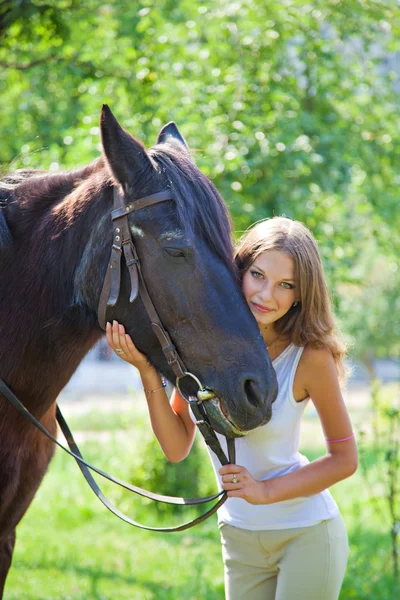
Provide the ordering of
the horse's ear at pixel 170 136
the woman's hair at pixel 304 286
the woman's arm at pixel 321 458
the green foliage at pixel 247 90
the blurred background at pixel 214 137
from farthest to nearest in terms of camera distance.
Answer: the green foliage at pixel 247 90, the blurred background at pixel 214 137, the horse's ear at pixel 170 136, the woman's hair at pixel 304 286, the woman's arm at pixel 321 458

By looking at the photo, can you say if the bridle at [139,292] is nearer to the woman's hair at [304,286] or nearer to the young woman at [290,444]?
the young woman at [290,444]

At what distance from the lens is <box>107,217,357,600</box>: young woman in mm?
2365

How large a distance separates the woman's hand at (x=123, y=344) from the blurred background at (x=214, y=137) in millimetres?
2561

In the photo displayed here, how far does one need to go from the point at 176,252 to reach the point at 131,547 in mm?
4553

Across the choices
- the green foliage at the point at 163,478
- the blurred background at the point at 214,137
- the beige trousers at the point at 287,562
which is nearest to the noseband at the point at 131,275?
the beige trousers at the point at 287,562

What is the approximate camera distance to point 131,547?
610 cm

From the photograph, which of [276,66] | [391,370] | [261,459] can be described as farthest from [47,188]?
[391,370]

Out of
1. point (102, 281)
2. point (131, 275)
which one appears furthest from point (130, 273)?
point (102, 281)

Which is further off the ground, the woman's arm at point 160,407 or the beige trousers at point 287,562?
the woman's arm at point 160,407

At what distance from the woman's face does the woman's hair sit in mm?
27

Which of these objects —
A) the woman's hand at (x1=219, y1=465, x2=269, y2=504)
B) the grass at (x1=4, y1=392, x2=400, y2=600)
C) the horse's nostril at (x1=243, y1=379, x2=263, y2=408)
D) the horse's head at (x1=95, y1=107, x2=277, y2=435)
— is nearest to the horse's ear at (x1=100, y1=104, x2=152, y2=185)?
the horse's head at (x1=95, y1=107, x2=277, y2=435)

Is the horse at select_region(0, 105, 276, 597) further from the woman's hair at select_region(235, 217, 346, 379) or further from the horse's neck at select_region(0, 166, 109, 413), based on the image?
the woman's hair at select_region(235, 217, 346, 379)

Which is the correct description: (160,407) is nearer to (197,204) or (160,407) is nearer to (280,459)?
(280,459)

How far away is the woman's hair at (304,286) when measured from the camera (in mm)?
2469
